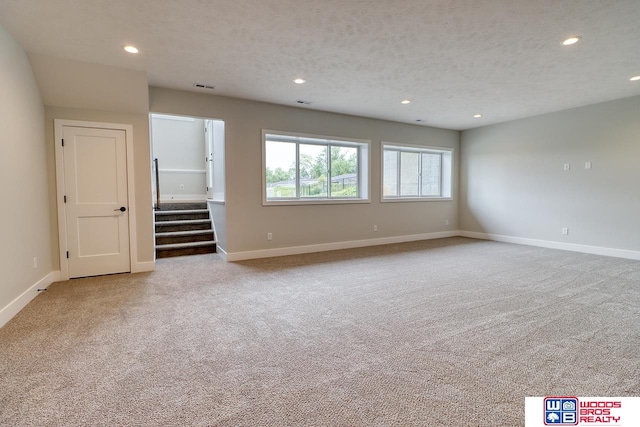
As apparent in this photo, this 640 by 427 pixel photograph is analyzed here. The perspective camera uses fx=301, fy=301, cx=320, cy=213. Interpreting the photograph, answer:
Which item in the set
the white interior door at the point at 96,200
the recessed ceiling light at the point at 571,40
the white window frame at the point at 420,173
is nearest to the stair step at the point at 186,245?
the white interior door at the point at 96,200

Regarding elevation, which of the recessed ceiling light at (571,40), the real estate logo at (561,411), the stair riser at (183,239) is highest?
the recessed ceiling light at (571,40)

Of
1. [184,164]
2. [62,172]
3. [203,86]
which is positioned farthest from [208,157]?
[62,172]

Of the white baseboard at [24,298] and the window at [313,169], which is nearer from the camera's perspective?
the white baseboard at [24,298]

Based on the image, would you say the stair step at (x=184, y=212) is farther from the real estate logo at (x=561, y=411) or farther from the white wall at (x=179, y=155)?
the real estate logo at (x=561, y=411)

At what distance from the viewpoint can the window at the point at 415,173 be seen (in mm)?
6905

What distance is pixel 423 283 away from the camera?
374 cm

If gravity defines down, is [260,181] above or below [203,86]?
below

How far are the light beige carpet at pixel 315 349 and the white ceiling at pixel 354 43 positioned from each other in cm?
267

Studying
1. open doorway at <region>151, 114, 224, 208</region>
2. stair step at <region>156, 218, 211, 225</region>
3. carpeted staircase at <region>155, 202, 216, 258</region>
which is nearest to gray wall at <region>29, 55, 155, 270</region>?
carpeted staircase at <region>155, 202, 216, 258</region>

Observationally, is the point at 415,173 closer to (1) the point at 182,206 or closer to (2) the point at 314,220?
(2) the point at 314,220

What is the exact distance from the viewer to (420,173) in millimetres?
7520

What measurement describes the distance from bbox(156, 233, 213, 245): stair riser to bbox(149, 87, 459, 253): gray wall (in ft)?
3.63

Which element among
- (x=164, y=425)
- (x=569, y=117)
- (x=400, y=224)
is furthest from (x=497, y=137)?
(x=164, y=425)

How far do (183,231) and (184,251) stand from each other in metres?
0.64
